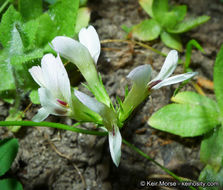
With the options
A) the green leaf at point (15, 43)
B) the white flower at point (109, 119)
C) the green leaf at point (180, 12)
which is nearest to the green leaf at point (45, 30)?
the green leaf at point (15, 43)

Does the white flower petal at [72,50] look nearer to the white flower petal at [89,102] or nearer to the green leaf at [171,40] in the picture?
the white flower petal at [89,102]

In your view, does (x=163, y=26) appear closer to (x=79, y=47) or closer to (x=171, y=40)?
(x=171, y=40)

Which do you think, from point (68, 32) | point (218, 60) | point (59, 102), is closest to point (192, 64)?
point (218, 60)

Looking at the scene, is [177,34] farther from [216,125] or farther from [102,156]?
[102,156]

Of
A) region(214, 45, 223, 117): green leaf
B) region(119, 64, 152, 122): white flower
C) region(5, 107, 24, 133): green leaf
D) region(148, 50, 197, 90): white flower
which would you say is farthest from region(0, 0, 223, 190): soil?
region(148, 50, 197, 90): white flower

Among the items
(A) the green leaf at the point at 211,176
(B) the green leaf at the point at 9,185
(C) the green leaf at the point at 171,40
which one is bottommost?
(A) the green leaf at the point at 211,176

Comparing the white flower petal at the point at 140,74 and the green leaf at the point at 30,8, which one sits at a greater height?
the green leaf at the point at 30,8
